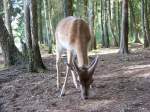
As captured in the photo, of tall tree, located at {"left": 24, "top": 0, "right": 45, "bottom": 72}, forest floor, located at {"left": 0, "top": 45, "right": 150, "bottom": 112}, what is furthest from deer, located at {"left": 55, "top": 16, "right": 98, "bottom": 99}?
tall tree, located at {"left": 24, "top": 0, "right": 45, "bottom": 72}

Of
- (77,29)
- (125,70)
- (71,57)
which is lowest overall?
(125,70)

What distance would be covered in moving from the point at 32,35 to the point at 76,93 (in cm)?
367

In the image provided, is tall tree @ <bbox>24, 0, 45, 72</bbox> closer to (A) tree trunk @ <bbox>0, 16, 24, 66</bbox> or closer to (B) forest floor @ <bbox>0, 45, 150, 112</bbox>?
(B) forest floor @ <bbox>0, 45, 150, 112</bbox>

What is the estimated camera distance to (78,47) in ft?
26.4

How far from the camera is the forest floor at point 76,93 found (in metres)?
7.36

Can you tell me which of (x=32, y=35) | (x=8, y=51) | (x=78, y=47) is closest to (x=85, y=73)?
(x=78, y=47)

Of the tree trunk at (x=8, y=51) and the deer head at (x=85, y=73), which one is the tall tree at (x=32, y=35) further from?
the deer head at (x=85, y=73)

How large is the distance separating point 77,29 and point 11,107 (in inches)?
88.7

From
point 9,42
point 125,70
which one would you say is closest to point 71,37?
point 125,70

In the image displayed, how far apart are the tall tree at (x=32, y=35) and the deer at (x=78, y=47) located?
7.58 ft

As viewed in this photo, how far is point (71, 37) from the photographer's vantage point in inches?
330

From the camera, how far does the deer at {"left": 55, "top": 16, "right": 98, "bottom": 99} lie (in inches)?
294

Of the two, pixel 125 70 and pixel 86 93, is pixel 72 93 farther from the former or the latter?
pixel 125 70

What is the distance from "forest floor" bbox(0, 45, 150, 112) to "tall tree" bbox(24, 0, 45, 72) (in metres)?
0.39
